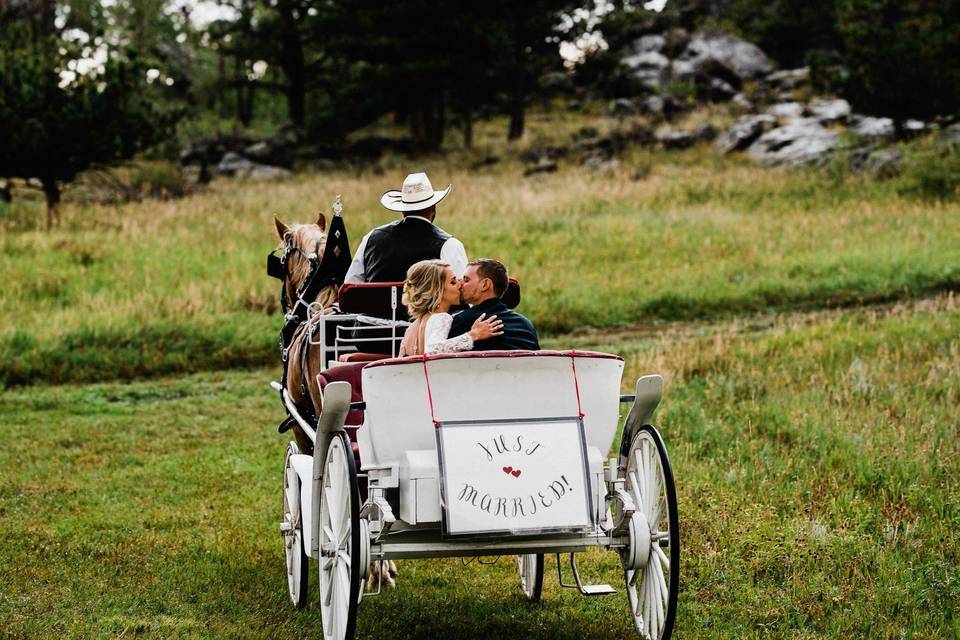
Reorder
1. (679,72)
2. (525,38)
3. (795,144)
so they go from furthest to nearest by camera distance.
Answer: (679,72)
(525,38)
(795,144)

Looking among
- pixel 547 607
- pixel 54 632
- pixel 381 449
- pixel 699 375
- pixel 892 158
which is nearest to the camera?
pixel 381 449

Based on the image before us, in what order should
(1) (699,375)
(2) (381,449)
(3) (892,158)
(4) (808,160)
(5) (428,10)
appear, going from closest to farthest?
1. (2) (381,449)
2. (1) (699,375)
3. (3) (892,158)
4. (4) (808,160)
5. (5) (428,10)

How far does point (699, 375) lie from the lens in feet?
40.9

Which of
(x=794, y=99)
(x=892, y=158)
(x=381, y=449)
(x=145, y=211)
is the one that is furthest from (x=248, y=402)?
(x=794, y=99)

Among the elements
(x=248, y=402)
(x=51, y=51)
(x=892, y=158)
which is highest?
(x=51, y=51)

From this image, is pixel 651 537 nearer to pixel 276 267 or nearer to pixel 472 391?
pixel 472 391

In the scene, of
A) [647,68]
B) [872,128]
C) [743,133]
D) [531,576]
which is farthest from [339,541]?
[647,68]

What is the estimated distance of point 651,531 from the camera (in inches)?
204

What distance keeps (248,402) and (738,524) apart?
22.4 feet

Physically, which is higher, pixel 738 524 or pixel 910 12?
pixel 910 12

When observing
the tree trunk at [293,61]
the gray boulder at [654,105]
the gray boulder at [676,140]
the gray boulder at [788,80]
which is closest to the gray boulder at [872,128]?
the gray boulder at [676,140]

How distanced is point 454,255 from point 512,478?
2.34 m

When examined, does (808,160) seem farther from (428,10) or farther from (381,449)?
(381,449)

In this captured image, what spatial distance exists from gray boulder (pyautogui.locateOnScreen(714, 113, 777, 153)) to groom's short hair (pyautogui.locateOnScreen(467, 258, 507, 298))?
3034 cm
